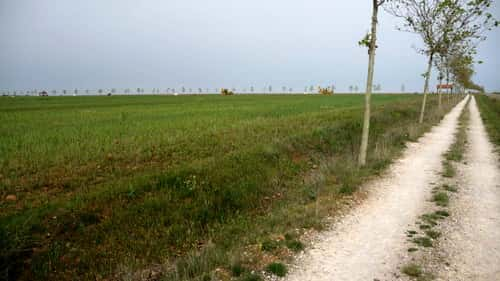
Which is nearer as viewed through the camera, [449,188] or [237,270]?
[237,270]

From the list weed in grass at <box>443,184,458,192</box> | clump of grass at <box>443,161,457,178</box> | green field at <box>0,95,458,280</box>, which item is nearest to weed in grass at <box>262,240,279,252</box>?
green field at <box>0,95,458,280</box>

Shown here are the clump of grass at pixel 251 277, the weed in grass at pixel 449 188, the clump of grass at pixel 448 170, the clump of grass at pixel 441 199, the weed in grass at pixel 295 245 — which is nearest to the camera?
the clump of grass at pixel 251 277

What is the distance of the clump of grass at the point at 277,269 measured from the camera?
175 inches

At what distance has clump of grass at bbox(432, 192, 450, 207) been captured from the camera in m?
7.04

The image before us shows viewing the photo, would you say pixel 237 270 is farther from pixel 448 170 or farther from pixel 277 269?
pixel 448 170

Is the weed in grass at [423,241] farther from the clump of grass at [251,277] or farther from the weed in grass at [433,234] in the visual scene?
the clump of grass at [251,277]

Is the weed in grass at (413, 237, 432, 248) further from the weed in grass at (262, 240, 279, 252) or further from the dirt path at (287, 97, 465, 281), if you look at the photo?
the weed in grass at (262, 240, 279, 252)

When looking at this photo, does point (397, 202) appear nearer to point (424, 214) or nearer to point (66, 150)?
point (424, 214)

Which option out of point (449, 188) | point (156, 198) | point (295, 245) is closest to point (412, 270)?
point (295, 245)

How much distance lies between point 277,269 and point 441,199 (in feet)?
17.4

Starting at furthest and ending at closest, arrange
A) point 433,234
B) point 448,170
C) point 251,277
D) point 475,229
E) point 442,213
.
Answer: point 448,170 → point 442,213 → point 475,229 → point 433,234 → point 251,277

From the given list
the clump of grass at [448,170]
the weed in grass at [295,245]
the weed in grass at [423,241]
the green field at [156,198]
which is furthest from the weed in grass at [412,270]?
the clump of grass at [448,170]

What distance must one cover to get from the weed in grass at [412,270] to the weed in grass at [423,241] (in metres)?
0.79

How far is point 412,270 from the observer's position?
4.39m
